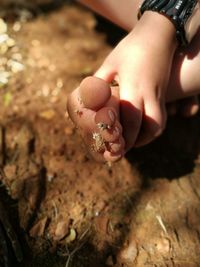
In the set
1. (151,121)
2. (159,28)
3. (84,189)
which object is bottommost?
(84,189)

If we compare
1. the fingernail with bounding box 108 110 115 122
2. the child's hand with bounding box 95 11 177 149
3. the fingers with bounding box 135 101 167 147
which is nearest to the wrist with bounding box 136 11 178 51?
the child's hand with bounding box 95 11 177 149

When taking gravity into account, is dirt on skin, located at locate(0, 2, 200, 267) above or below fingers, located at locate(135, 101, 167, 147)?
below

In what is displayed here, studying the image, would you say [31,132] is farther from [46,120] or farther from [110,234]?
[110,234]

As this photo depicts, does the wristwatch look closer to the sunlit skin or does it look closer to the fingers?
the sunlit skin

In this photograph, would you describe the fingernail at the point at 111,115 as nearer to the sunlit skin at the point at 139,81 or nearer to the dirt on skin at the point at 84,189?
the sunlit skin at the point at 139,81

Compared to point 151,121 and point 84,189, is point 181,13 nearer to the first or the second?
point 151,121

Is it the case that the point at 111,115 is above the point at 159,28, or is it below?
below

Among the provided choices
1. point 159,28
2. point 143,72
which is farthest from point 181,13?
point 143,72
